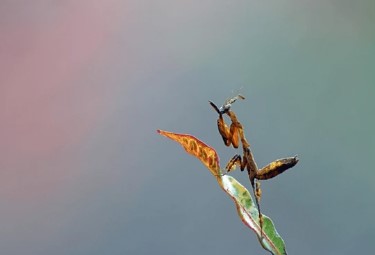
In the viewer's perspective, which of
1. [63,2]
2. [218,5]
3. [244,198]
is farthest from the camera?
[218,5]

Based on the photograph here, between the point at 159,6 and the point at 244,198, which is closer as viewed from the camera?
the point at 244,198

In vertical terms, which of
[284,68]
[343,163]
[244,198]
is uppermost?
[284,68]

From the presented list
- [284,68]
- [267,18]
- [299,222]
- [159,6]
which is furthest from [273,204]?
[159,6]

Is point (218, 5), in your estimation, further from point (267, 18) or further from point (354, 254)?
point (354, 254)

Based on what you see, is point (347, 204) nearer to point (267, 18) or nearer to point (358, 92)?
point (358, 92)

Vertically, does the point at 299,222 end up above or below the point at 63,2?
below

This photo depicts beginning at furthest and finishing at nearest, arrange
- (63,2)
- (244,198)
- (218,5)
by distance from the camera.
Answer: (218,5), (63,2), (244,198)
